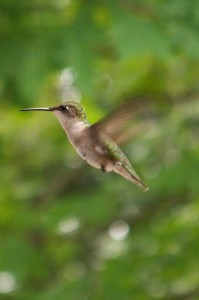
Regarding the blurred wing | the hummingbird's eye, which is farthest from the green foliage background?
the hummingbird's eye

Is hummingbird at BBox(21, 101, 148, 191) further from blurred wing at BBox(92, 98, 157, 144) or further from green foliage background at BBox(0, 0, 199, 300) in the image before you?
green foliage background at BBox(0, 0, 199, 300)

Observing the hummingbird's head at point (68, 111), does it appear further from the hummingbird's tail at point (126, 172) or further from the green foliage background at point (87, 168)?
the green foliage background at point (87, 168)

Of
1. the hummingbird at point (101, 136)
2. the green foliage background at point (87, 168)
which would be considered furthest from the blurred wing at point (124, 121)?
the green foliage background at point (87, 168)

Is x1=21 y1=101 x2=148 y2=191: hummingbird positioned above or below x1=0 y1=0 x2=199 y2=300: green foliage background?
below

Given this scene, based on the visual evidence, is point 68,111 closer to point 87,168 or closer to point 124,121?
point 124,121

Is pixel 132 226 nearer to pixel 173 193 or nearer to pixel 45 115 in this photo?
pixel 173 193

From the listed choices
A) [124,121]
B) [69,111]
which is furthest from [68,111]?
[124,121]

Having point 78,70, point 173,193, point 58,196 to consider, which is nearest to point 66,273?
point 58,196
